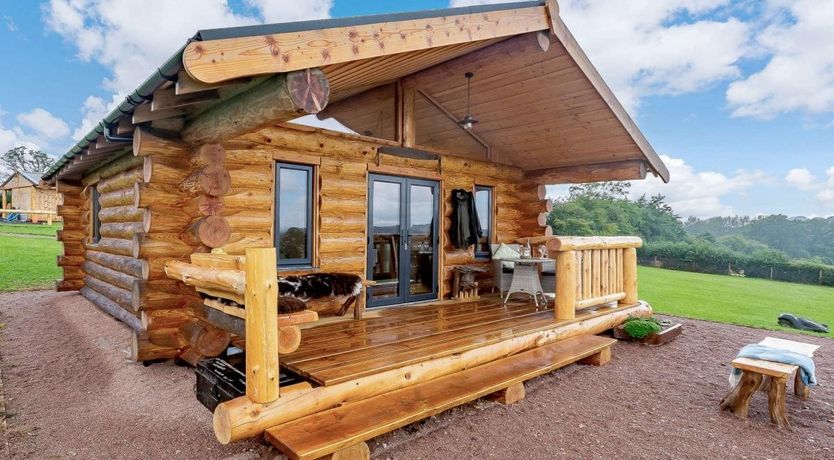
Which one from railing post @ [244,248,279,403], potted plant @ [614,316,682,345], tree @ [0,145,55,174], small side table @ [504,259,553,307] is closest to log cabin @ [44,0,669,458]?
railing post @ [244,248,279,403]

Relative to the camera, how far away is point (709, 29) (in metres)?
15.1

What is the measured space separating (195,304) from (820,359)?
8197 mm

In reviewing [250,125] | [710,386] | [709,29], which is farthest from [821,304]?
[250,125]

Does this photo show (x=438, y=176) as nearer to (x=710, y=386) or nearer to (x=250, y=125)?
(x=250, y=125)

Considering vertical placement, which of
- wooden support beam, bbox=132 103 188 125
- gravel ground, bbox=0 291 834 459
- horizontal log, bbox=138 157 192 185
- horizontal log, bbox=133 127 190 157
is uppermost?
wooden support beam, bbox=132 103 188 125

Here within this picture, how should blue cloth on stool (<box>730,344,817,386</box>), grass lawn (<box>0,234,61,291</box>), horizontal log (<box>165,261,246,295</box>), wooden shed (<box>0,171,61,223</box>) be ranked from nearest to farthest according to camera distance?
1. horizontal log (<box>165,261,246,295</box>)
2. blue cloth on stool (<box>730,344,817,386</box>)
3. grass lawn (<box>0,234,61,291</box>)
4. wooden shed (<box>0,171,61,223</box>)

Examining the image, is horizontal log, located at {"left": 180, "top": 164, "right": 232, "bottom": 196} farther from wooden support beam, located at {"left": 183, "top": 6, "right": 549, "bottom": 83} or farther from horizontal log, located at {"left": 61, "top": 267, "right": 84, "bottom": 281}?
horizontal log, located at {"left": 61, "top": 267, "right": 84, "bottom": 281}

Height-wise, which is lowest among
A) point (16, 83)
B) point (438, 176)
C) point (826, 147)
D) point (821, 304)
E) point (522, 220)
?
point (821, 304)

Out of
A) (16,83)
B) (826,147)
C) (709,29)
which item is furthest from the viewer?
(16,83)

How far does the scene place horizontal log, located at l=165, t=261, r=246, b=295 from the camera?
3.19m

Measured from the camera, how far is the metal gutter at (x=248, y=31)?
9.39ft

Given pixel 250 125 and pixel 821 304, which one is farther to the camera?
pixel 821 304

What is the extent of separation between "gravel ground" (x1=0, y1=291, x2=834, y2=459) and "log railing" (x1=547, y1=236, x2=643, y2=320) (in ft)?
2.98

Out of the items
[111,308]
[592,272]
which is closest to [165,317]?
[111,308]
